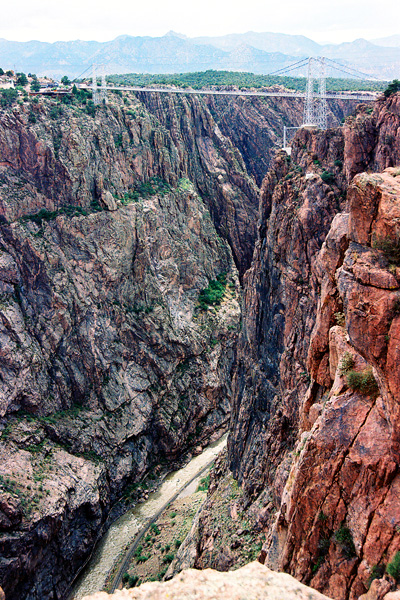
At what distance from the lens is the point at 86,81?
108562 millimetres

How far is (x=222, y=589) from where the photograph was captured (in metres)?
15.7

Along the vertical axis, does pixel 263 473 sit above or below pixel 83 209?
below

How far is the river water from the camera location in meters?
52.5

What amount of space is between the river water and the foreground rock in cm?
4045

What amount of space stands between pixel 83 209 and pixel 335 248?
180ft

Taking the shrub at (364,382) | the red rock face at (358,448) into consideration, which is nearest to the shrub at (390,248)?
the red rock face at (358,448)

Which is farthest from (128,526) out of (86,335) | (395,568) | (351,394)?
(395,568)

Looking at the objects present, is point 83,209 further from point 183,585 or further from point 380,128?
point 183,585

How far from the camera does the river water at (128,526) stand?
5247 centimetres

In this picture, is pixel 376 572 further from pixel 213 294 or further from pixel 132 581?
pixel 213 294

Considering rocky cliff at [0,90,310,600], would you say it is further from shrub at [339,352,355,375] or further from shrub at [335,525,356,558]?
shrub at [339,352,355,375]

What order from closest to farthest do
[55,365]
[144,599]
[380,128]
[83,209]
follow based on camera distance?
[144,599]
[380,128]
[55,365]
[83,209]

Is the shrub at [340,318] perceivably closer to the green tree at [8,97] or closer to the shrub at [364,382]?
the shrub at [364,382]

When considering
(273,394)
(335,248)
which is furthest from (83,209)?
(335,248)
